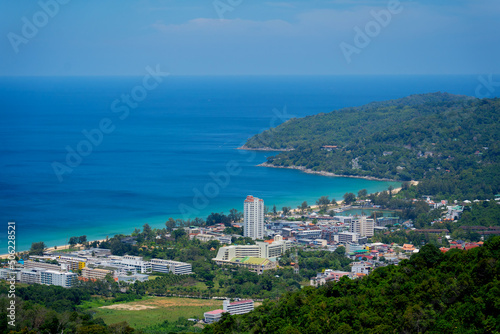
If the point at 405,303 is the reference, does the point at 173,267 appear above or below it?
above

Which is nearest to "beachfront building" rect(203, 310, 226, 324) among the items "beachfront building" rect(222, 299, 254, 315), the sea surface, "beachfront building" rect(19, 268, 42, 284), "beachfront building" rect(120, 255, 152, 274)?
"beachfront building" rect(222, 299, 254, 315)

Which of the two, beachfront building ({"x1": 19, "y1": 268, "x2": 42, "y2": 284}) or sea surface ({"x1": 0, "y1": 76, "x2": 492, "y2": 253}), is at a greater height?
sea surface ({"x1": 0, "y1": 76, "x2": 492, "y2": 253})

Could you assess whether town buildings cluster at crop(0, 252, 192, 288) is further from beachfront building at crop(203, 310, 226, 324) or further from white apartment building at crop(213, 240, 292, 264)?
beachfront building at crop(203, 310, 226, 324)

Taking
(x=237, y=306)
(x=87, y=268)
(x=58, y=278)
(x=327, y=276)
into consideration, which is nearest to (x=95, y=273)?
(x=87, y=268)

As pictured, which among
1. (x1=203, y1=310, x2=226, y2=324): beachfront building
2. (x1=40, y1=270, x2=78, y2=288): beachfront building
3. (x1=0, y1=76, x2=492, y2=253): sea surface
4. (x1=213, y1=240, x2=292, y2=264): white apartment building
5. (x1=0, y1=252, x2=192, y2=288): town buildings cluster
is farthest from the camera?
(x1=0, y1=76, x2=492, y2=253): sea surface

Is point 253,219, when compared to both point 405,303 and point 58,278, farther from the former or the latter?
point 405,303

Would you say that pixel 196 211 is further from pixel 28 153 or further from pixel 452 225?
pixel 28 153
